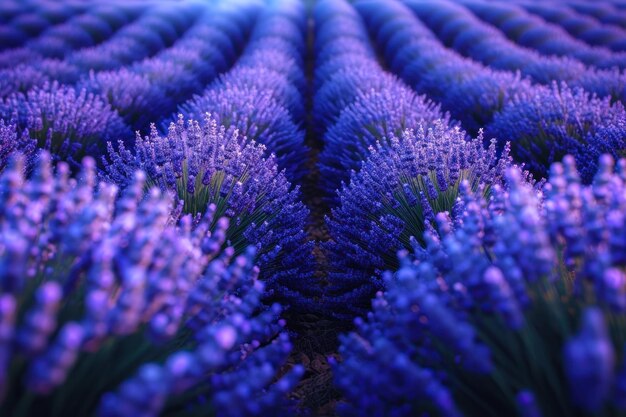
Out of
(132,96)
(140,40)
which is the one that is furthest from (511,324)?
(140,40)

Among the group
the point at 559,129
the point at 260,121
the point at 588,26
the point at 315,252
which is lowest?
the point at 315,252

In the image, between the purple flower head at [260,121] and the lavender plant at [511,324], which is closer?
the lavender plant at [511,324]

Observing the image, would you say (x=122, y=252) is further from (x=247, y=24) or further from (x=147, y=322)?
(x=247, y=24)

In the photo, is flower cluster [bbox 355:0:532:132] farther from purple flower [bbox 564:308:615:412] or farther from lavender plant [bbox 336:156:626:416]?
purple flower [bbox 564:308:615:412]

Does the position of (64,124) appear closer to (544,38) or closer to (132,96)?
(132,96)

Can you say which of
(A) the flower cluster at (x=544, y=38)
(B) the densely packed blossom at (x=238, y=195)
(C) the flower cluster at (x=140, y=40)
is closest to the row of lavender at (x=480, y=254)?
(B) the densely packed blossom at (x=238, y=195)

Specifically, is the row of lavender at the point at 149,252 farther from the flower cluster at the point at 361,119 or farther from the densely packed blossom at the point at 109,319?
the flower cluster at the point at 361,119

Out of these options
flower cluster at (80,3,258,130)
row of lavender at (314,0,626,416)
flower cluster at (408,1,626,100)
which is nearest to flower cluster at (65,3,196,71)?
flower cluster at (80,3,258,130)
